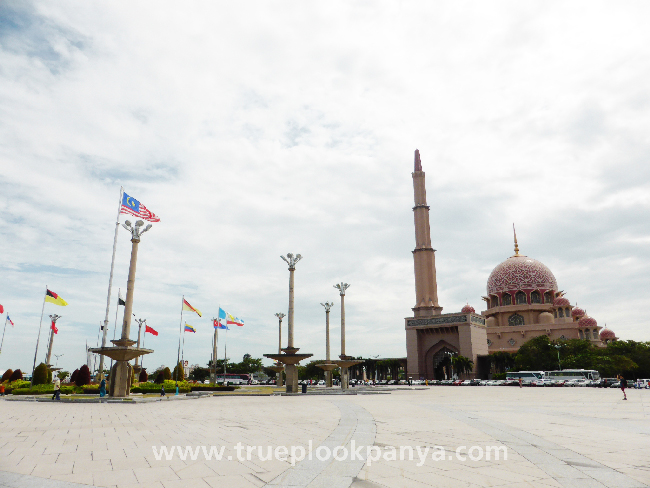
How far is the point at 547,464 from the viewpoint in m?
6.91

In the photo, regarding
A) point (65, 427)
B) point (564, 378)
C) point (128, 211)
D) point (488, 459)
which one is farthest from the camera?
point (564, 378)

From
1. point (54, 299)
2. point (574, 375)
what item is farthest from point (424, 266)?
point (54, 299)

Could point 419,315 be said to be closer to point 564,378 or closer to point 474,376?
point 474,376

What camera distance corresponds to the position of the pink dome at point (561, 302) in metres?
72.5

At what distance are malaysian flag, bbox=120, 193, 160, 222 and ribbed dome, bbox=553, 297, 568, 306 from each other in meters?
68.4

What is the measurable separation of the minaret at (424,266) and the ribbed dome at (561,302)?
2352cm

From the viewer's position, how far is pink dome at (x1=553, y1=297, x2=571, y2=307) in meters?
72.5

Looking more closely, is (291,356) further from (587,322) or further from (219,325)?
(587,322)

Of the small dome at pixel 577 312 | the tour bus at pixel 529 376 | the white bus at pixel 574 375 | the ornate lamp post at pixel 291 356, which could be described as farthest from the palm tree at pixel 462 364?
the ornate lamp post at pixel 291 356

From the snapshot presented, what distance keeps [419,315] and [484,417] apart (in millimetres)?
51302

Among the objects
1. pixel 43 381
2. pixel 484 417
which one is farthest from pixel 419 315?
pixel 484 417

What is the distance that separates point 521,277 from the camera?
247ft

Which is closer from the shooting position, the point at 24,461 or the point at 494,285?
the point at 24,461

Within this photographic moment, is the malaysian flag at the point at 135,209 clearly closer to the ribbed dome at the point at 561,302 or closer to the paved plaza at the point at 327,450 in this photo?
the paved plaza at the point at 327,450
